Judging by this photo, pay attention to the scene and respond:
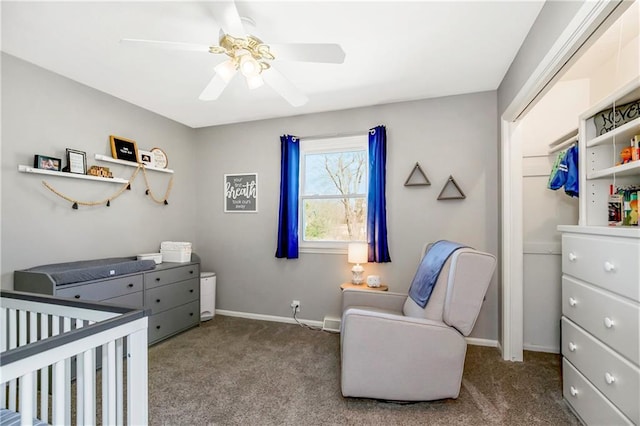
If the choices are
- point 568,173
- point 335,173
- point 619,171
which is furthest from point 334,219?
point 619,171

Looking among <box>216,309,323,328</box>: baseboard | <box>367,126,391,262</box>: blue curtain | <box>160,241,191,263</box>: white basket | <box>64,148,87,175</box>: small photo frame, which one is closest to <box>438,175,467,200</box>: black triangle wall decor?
<box>367,126,391,262</box>: blue curtain

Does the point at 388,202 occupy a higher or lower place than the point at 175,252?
higher

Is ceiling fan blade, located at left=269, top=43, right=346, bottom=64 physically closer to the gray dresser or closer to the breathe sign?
the gray dresser

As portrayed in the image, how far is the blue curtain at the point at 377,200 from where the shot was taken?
3047 mm

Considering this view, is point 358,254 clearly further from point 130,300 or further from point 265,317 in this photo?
point 130,300

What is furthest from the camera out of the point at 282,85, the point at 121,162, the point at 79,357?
the point at 121,162

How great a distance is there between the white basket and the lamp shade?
5.97 ft

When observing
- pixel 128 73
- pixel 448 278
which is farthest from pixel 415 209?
pixel 128 73

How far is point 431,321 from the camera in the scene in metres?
1.85

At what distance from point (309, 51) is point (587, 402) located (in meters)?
2.50

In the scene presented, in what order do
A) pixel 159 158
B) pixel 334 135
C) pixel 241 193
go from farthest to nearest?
pixel 241 193 → pixel 159 158 → pixel 334 135

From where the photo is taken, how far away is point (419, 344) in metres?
1.81

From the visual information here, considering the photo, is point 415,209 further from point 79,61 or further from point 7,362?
point 79,61

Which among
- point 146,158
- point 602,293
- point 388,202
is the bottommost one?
point 602,293
